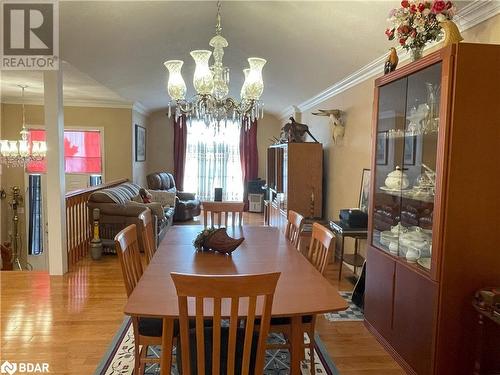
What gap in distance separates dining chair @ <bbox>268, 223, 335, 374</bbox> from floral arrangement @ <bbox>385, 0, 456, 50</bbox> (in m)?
1.36

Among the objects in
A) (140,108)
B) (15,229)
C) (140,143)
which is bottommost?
(15,229)

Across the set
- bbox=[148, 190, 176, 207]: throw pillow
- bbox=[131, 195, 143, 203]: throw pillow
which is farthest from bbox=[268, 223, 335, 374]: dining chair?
bbox=[148, 190, 176, 207]: throw pillow

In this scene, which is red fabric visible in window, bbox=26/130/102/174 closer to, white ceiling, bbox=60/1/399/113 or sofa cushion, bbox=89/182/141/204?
sofa cushion, bbox=89/182/141/204

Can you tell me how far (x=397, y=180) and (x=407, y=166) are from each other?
0.44 ft

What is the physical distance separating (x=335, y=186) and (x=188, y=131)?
487cm

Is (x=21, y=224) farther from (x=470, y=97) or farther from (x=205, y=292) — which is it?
(x=470, y=97)

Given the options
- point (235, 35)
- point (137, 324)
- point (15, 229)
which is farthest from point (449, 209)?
point (15, 229)

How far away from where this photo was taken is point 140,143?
25.0 ft

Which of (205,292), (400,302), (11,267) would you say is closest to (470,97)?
(400,302)

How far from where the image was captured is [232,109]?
3.14m

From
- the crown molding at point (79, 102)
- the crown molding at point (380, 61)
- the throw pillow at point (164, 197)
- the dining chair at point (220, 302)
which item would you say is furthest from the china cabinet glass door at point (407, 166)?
the crown molding at point (79, 102)

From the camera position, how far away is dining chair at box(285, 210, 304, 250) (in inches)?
102

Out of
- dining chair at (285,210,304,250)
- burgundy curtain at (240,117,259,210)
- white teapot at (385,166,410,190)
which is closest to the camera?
white teapot at (385,166,410,190)

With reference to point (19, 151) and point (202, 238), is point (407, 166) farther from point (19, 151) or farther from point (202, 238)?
point (19, 151)
